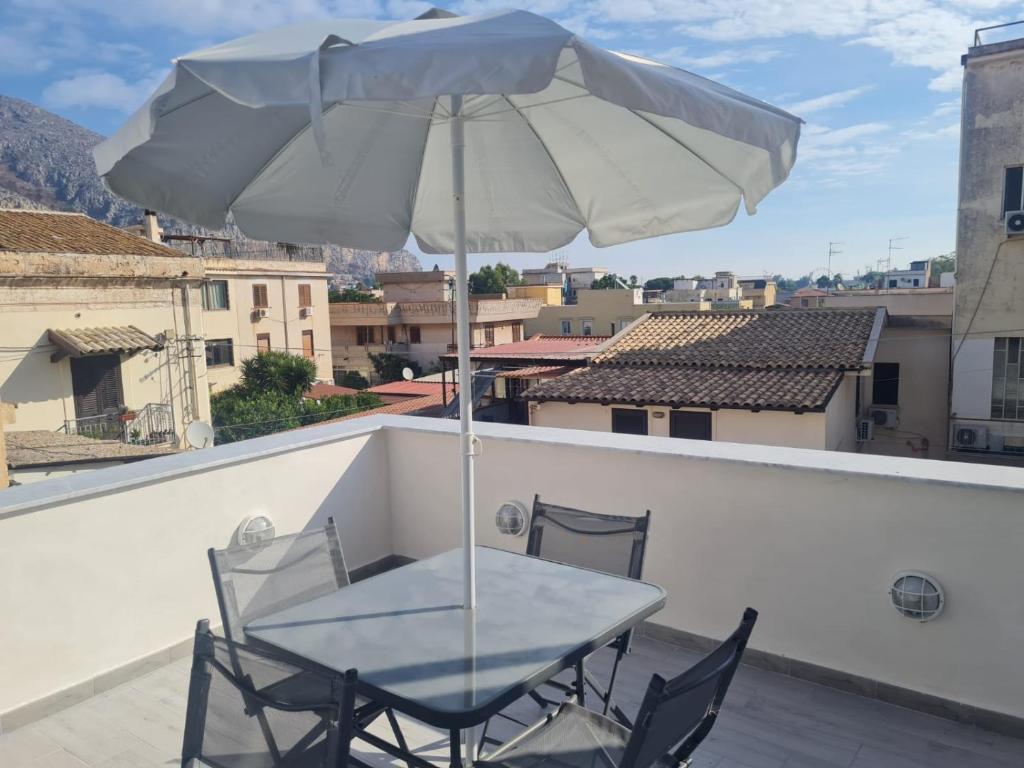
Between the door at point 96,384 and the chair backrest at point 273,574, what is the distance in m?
18.8

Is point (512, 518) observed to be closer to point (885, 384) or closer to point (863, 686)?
point (863, 686)

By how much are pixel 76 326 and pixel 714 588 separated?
19.4 metres

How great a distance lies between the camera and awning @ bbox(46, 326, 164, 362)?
1775cm

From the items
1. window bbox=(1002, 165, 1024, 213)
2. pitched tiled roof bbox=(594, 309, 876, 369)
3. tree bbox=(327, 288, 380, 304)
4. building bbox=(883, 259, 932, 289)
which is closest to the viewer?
pitched tiled roof bbox=(594, 309, 876, 369)

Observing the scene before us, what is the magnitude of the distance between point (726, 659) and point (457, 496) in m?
2.65

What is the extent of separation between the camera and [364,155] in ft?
9.31

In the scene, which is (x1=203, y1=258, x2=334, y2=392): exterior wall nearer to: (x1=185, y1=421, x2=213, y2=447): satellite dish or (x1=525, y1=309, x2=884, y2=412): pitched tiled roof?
(x1=525, y1=309, x2=884, y2=412): pitched tiled roof

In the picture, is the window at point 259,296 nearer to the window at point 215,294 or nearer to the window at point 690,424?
the window at point 215,294

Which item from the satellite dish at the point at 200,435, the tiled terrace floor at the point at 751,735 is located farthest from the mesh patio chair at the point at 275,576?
the satellite dish at the point at 200,435

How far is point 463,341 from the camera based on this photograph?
237 cm

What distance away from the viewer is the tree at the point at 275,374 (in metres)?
30.4

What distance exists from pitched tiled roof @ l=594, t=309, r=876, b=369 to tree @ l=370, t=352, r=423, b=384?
23325 mm

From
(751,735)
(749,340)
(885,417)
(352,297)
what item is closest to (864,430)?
(885,417)

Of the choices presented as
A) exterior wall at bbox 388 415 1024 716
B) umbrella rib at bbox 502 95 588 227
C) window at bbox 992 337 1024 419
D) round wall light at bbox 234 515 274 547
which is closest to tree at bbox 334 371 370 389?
window at bbox 992 337 1024 419
